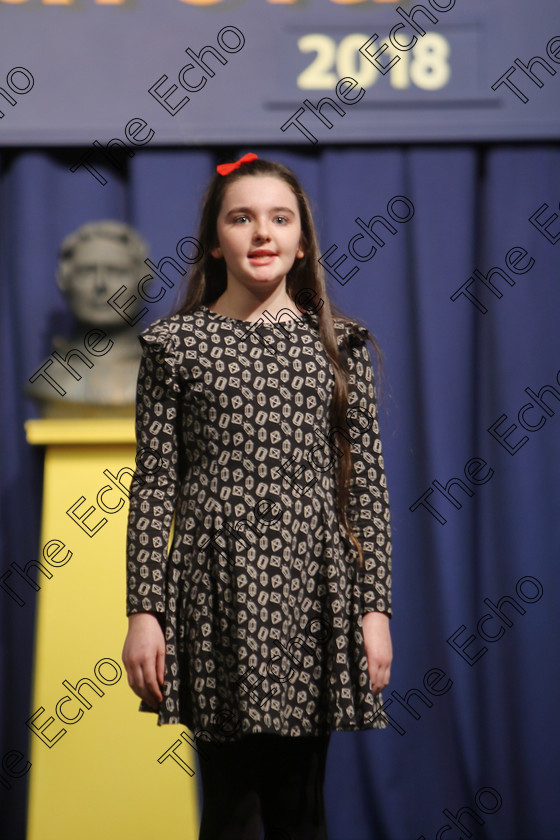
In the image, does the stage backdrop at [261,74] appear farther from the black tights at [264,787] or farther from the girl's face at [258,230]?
the black tights at [264,787]

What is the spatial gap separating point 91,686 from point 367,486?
0.77 meters

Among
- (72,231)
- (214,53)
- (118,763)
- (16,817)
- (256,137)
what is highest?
(214,53)

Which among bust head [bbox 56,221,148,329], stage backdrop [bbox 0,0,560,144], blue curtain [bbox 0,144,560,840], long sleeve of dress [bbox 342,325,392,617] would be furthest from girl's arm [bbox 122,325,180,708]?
stage backdrop [bbox 0,0,560,144]

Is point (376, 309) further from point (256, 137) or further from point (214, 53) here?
point (214, 53)

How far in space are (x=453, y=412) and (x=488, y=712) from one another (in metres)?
0.61

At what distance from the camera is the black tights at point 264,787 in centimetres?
107

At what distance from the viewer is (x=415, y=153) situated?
6.46 ft

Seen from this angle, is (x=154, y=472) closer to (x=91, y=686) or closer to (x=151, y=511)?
(x=151, y=511)

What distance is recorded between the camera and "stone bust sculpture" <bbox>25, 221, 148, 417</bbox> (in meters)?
1.76

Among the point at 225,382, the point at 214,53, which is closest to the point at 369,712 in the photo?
the point at 225,382

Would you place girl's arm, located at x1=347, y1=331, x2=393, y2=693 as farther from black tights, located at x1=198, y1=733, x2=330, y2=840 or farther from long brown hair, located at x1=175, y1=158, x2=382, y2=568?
black tights, located at x1=198, y1=733, x2=330, y2=840

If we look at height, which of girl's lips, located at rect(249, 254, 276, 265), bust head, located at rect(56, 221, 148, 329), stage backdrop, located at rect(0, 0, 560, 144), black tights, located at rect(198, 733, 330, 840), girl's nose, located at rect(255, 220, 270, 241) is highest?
stage backdrop, located at rect(0, 0, 560, 144)

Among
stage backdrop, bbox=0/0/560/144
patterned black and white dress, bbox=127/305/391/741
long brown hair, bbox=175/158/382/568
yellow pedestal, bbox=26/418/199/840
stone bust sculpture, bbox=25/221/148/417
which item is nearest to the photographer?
patterned black and white dress, bbox=127/305/391/741

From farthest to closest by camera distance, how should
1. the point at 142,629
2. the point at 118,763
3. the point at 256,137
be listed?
the point at 256,137, the point at 118,763, the point at 142,629
